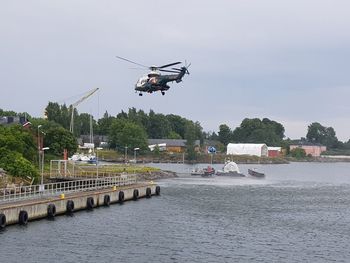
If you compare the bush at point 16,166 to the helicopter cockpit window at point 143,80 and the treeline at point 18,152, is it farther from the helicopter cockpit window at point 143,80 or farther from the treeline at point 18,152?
the helicopter cockpit window at point 143,80

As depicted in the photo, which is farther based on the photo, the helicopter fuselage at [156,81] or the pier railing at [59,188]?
the helicopter fuselage at [156,81]

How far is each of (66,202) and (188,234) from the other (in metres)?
19.0

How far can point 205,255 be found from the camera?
5866 cm

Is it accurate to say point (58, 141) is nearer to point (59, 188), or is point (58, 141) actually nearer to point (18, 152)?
point (18, 152)

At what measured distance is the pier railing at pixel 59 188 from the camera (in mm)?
76875

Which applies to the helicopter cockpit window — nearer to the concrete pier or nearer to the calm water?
the concrete pier

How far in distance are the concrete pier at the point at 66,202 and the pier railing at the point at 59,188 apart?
46.8 inches

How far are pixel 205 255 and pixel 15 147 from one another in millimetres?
58107

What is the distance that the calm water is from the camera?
57719mm

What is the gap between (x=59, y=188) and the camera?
9031 centimetres

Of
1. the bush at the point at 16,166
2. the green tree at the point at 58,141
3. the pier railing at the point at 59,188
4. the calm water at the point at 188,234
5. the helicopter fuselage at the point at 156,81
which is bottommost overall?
the calm water at the point at 188,234

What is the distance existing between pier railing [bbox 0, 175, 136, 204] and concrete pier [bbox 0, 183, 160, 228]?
1.19 m

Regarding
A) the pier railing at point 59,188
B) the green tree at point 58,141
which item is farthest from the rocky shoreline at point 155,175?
the pier railing at point 59,188

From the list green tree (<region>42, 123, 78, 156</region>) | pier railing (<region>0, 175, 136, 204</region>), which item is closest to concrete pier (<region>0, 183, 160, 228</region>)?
pier railing (<region>0, 175, 136, 204</region>)
